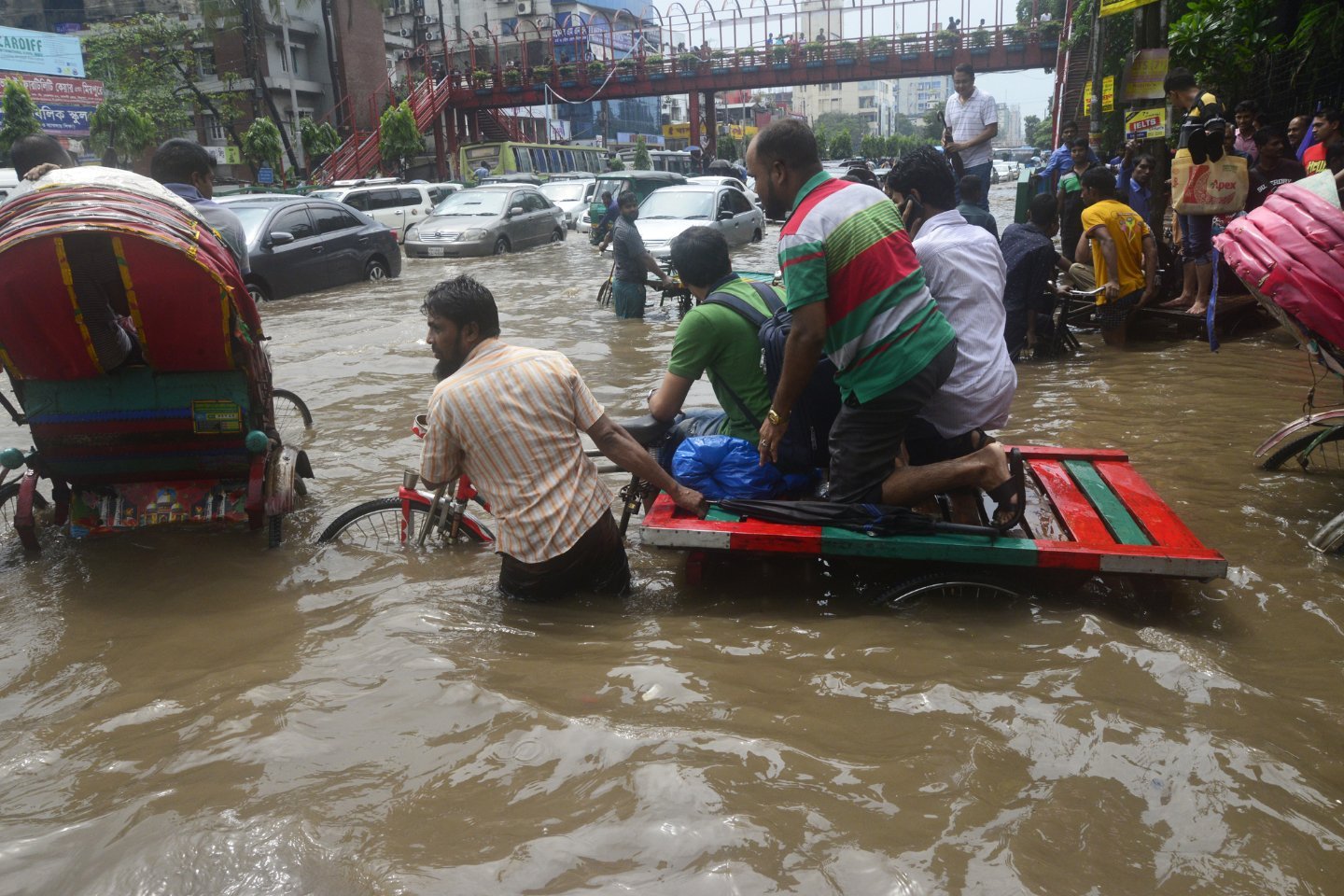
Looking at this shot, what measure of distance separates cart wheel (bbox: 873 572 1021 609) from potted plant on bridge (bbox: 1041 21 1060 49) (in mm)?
37188

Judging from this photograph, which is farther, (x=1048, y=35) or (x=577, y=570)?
(x=1048, y=35)

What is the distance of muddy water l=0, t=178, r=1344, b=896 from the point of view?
2473 millimetres

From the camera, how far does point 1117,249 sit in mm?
8656

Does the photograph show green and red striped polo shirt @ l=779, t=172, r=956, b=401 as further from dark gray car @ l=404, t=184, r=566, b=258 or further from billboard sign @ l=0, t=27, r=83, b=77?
billboard sign @ l=0, t=27, r=83, b=77

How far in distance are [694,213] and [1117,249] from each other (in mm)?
9395

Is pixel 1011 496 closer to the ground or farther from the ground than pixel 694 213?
closer to the ground

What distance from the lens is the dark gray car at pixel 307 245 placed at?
45.0ft

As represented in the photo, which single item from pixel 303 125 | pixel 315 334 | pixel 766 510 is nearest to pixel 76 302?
pixel 766 510

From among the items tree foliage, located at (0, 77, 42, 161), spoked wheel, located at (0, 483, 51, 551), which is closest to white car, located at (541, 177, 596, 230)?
tree foliage, located at (0, 77, 42, 161)

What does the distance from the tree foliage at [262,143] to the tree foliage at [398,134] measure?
4246 millimetres

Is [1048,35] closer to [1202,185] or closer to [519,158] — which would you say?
[519,158]

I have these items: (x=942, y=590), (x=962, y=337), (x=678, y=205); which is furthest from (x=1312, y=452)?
(x=678, y=205)

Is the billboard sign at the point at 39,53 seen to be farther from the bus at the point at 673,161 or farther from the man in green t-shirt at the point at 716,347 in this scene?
the man in green t-shirt at the point at 716,347

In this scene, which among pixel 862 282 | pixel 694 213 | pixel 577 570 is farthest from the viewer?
pixel 694 213
